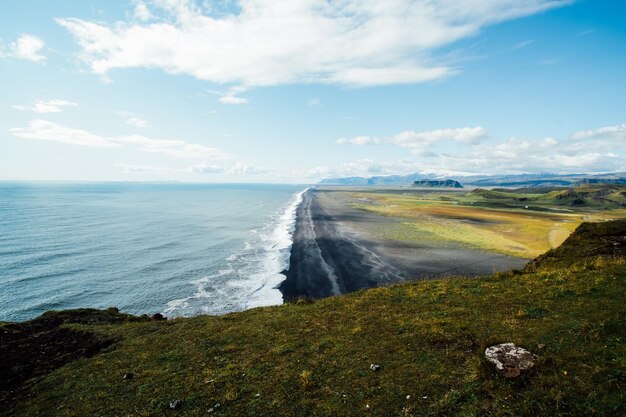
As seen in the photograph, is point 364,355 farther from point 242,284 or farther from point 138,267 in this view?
point 138,267

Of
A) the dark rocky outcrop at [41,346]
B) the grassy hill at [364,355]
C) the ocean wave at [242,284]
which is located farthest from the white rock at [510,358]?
the ocean wave at [242,284]

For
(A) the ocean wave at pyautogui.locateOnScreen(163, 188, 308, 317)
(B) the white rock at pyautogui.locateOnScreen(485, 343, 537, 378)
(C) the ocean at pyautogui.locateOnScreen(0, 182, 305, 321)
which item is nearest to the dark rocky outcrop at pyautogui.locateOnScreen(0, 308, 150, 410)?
(A) the ocean wave at pyautogui.locateOnScreen(163, 188, 308, 317)

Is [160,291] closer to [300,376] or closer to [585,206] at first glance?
[300,376]

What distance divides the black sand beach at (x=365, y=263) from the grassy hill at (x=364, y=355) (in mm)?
21436

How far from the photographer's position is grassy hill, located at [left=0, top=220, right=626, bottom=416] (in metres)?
10.7

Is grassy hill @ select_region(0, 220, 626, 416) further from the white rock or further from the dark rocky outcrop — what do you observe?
the white rock

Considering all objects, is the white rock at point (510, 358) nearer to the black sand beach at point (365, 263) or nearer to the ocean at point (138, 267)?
the ocean at point (138, 267)

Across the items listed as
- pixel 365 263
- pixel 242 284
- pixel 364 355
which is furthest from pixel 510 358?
pixel 365 263

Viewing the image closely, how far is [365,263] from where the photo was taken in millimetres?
56906

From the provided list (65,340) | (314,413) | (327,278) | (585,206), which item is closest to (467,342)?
(314,413)

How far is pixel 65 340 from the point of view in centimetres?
2188

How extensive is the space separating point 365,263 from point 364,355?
42.5 m

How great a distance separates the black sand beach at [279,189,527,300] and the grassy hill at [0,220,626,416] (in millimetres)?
21436

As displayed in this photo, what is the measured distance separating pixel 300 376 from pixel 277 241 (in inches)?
2613
